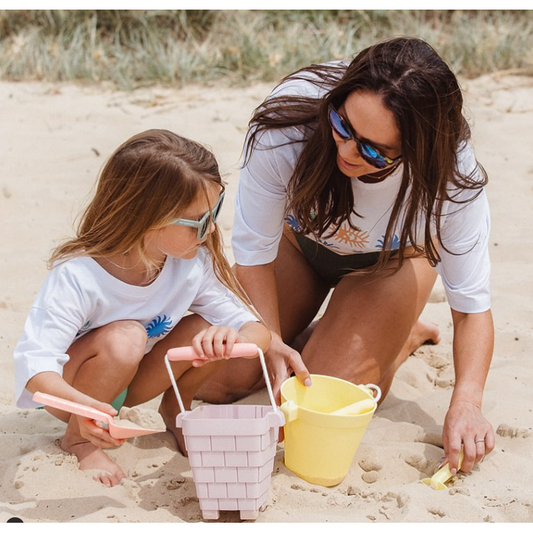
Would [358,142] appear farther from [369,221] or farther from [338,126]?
[369,221]

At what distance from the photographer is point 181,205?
211 cm

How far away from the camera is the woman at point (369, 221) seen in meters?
2.07

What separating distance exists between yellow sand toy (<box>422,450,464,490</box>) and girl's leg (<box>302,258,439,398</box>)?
1.59 feet

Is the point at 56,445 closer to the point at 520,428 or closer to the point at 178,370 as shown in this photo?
Result: the point at 178,370

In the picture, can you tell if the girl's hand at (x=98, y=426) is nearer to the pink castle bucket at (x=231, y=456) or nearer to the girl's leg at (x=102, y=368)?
the pink castle bucket at (x=231, y=456)

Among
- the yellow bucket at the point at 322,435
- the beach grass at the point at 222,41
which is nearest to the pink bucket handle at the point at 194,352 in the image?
the yellow bucket at the point at 322,435

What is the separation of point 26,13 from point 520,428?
16.4 ft

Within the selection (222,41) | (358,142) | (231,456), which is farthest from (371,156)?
(222,41)

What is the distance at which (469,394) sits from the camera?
91.1 inches

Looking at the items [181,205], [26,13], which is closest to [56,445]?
[181,205]

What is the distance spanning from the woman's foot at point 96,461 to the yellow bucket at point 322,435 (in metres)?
0.44

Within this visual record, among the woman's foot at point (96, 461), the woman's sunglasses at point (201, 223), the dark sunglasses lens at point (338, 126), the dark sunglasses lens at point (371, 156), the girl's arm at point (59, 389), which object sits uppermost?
the dark sunglasses lens at point (338, 126)

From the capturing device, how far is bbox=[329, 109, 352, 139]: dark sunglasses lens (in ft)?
6.91

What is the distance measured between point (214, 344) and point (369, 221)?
70 centimetres
